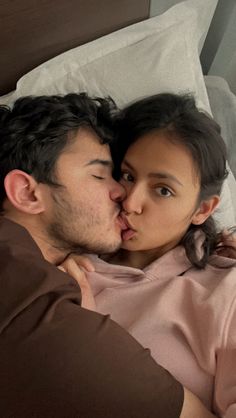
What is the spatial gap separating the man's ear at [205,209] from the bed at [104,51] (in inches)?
8.3

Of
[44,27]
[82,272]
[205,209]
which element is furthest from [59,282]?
[44,27]

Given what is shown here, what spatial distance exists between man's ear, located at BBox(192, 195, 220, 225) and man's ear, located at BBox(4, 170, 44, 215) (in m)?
0.39

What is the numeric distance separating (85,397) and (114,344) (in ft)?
0.34

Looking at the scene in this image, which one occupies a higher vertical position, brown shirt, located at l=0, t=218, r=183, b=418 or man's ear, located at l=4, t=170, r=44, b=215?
man's ear, located at l=4, t=170, r=44, b=215

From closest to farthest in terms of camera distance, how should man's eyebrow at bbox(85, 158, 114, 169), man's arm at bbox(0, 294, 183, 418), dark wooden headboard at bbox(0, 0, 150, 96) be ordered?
man's arm at bbox(0, 294, 183, 418)
man's eyebrow at bbox(85, 158, 114, 169)
dark wooden headboard at bbox(0, 0, 150, 96)

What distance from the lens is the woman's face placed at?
3.47 ft

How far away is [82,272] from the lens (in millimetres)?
1114

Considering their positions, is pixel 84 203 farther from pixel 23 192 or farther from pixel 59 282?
pixel 59 282

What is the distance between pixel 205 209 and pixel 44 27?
0.66 meters

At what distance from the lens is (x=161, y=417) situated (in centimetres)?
79

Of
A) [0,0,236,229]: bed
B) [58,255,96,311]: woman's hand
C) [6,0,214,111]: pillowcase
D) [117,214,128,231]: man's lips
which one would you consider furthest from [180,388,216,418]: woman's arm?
[6,0,214,111]: pillowcase

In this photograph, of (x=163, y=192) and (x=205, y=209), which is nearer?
(x=163, y=192)

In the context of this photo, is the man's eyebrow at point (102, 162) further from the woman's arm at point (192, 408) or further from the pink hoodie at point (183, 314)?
the woman's arm at point (192, 408)

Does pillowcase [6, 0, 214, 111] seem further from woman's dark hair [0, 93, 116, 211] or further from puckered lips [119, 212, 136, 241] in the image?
puckered lips [119, 212, 136, 241]
